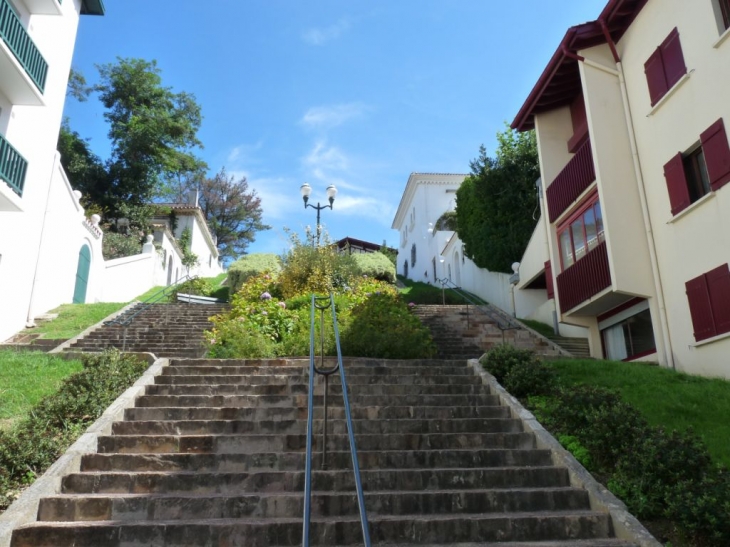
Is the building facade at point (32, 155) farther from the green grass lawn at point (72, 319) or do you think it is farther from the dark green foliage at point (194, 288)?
the dark green foliage at point (194, 288)

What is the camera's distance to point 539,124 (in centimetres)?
1656

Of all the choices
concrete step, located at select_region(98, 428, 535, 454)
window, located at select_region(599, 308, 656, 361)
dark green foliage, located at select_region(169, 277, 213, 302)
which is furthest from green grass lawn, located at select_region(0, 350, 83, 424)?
dark green foliage, located at select_region(169, 277, 213, 302)

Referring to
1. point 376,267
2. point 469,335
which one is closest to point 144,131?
point 376,267

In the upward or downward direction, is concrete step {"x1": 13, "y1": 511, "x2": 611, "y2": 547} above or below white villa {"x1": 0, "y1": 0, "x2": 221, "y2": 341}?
below

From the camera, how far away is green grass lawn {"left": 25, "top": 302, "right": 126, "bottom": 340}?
49.7 ft

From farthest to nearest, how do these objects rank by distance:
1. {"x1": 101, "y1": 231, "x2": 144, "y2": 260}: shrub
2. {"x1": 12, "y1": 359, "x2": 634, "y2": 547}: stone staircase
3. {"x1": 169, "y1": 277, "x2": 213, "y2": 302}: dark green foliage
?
{"x1": 101, "y1": 231, "x2": 144, "y2": 260}: shrub < {"x1": 169, "y1": 277, "x2": 213, "y2": 302}: dark green foliage < {"x1": 12, "y1": 359, "x2": 634, "y2": 547}: stone staircase

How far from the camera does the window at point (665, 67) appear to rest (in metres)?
11.0

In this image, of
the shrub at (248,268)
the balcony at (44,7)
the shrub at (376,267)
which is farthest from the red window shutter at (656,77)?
the shrub at (248,268)

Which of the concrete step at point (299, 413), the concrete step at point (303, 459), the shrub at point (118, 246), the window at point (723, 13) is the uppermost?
the shrub at point (118, 246)

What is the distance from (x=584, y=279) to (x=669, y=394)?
17.4 feet

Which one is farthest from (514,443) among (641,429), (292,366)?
(292,366)

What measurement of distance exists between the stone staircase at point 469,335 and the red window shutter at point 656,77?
5.85 meters

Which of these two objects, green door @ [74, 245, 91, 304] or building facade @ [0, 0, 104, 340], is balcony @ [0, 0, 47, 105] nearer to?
building facade @ [0, 0, 104, 340]

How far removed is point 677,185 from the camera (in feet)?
35.6
